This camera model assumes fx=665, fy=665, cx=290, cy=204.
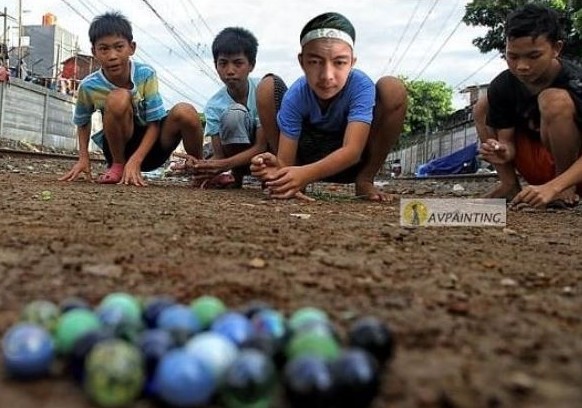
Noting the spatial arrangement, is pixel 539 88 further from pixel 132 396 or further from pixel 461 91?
pixel 461 91

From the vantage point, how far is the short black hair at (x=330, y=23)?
3824 mm

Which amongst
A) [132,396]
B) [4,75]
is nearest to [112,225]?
[132,396]

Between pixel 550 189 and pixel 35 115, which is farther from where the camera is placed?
pixel 35 115

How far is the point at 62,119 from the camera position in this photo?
88.3 ft

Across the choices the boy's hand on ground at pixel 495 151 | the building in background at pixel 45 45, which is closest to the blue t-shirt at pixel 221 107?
the boy's hand on ground at pixel 495 151

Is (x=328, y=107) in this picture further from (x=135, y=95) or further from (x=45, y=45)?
(x=45, y=45)

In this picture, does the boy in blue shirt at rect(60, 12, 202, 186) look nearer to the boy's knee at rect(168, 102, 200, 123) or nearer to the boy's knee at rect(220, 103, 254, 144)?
the boy's knee at rect(168, 102, 200, 123)

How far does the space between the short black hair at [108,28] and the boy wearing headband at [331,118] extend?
147 cm

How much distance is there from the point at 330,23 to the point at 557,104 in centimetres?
138

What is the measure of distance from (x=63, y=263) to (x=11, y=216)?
1.08 m

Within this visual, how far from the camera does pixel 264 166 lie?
3656 mm

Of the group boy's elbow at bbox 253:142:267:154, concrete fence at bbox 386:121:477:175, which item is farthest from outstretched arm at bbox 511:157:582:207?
concrete fence at bbox 386:121:477:175

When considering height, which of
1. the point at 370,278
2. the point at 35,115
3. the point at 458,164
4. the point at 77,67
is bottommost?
the point at 370,278

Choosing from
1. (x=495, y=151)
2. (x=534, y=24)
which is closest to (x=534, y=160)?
(x=495, y=151)
